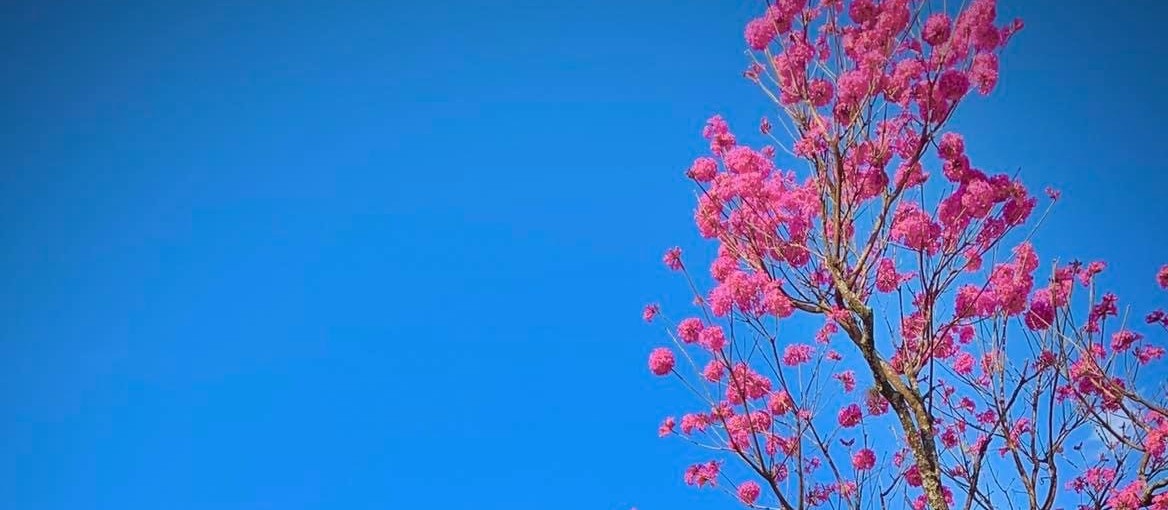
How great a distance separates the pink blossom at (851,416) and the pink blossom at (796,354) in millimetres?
517

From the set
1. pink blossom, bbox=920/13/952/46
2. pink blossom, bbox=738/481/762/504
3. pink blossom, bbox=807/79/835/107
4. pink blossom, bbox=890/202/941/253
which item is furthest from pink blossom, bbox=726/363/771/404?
pink blossom, bbox=920/13/952/46

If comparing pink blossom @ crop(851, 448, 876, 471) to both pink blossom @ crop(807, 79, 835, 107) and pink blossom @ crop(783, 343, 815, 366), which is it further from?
pink blossom @ crop(807, 79, 835, 107)

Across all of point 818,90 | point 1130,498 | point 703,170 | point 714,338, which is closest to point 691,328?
point 714,338

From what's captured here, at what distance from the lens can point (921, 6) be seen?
471 cm

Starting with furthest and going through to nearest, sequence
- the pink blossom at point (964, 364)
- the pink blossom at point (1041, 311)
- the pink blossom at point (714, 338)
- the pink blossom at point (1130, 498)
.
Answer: the pink blossom at point (964, 364) → the pink blossom at point (714, 338) → the pink blossom at point (1041, 311) → the pink blossom at point (1130, 498)

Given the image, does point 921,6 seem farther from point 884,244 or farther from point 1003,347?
point 1003,347

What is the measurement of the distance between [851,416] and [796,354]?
2.15ft

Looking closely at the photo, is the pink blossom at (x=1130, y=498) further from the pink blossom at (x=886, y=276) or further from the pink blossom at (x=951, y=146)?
the pink blossom at (x=951, y=146)

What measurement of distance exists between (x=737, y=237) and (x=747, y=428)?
4.69 ft

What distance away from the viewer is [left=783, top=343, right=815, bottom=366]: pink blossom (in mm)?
5844

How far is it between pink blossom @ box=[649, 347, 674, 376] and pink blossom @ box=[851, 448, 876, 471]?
5.54 ft

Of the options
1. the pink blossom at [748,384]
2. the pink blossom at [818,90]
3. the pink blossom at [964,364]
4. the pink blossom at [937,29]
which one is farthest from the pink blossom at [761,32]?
the pink blossom at [964,364]

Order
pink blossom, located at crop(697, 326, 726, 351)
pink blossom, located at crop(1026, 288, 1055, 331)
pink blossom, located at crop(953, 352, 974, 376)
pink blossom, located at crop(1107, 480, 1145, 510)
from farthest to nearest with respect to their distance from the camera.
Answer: pink blossom, located at crop(953, 352, 974, 376), pink blossom, located at crop(697, 326, 726, 351), pink blossom, located at crop(1026, 288, 1055, 331), pink blossom, located at crop(1107, 480, 1145, 510)

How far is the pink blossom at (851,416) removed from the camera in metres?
5.73
